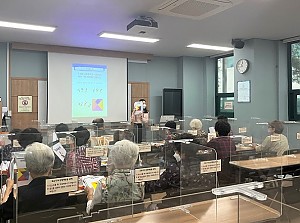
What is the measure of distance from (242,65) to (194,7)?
11.0 feet

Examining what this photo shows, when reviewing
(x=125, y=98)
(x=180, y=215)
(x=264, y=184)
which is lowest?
(x=180, y=215)

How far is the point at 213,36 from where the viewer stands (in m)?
6.06

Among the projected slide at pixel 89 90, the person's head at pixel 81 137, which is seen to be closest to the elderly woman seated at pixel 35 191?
the person's head at pixel 81 137

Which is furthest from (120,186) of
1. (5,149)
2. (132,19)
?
(132,19)

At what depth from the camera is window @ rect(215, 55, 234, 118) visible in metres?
8.40

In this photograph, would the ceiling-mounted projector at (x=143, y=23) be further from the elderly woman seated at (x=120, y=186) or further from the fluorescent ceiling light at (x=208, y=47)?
the elderly woman seated at (x=120, y=186)

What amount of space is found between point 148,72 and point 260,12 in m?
4.37

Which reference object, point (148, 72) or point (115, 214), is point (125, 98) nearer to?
point (148, 72)

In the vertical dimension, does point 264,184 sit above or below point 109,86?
below

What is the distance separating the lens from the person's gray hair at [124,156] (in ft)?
7.30

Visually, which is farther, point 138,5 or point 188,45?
point 188,45

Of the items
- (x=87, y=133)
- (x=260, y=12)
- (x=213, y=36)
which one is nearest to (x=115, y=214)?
(x=87, y=133)

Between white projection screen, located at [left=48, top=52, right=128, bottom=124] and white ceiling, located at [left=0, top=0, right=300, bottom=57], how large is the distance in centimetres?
54

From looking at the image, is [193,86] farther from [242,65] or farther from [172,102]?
[242,65]
